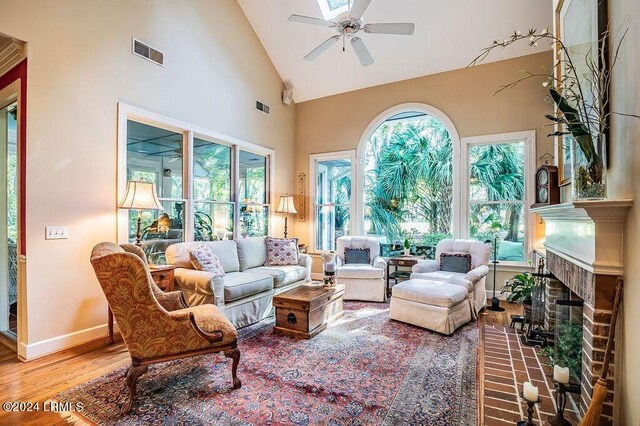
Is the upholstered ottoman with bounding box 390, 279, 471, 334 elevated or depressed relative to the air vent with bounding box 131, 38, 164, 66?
depressed

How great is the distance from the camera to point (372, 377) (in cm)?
249

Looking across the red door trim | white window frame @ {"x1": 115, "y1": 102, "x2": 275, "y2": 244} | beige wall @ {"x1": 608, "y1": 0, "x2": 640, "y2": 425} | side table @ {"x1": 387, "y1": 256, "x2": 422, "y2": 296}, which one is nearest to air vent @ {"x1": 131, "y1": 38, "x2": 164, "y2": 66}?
white window frame @ {"x1": 115, "y1": 102, "x2": 275, "y2": 244}

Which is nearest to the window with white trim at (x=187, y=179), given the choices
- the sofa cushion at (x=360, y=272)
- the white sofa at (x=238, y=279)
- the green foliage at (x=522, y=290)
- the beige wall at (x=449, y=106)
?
the white sofa at (x=238, y=279)

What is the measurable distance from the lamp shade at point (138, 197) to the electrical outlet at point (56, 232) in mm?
513

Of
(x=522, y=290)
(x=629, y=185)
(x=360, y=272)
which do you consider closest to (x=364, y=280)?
(x=360, y=272)

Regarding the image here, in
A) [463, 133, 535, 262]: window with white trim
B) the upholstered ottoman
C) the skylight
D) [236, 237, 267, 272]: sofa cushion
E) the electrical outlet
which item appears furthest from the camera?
the skylight

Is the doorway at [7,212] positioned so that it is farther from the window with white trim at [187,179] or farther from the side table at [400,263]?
the side table at [400,263]

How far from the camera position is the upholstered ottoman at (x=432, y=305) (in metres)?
3.36

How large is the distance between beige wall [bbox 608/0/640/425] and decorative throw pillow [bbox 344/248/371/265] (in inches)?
141

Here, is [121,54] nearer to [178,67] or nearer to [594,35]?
[178,67]

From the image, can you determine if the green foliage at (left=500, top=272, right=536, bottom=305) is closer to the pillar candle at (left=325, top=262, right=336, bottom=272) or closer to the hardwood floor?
the hardwood floor

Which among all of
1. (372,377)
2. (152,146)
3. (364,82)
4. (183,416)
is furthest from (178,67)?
(372,377)

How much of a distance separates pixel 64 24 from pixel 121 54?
1.73 feet

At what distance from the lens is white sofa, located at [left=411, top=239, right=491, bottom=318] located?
3879mm
